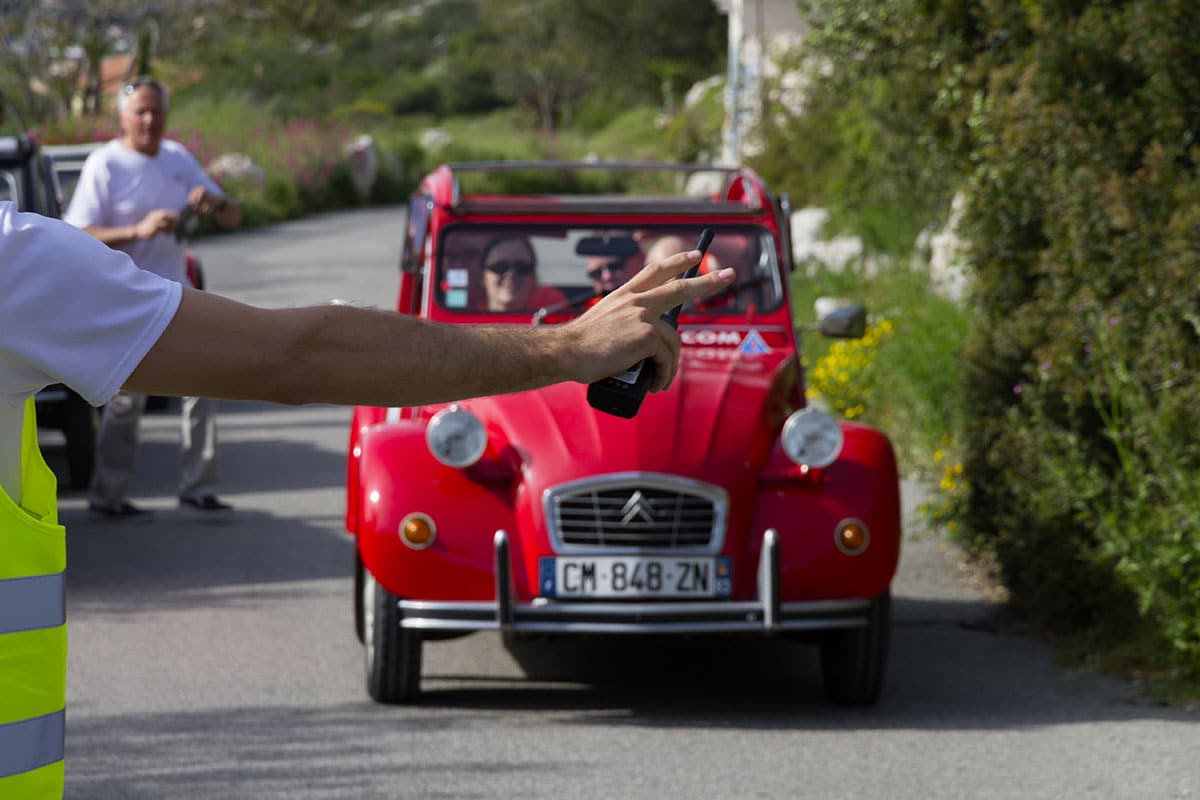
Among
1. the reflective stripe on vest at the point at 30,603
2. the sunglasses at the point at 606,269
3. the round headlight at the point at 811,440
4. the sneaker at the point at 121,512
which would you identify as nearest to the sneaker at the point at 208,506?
the sneaker at the point at 121,512

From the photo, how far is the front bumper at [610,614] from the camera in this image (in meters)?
6.07

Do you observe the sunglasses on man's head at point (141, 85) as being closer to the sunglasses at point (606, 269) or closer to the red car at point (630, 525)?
the sunglasses at point (606, 269)

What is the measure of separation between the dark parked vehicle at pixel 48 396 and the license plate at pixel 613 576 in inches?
195

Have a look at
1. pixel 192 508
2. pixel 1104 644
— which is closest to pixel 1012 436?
pixel 1104 644

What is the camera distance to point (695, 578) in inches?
243

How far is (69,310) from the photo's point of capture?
7.23 feet

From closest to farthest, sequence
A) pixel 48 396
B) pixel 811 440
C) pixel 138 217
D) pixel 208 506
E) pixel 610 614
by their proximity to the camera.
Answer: pixel 610 614, pixel 811 440, pixel 138 217, pixel 208 506, pixel 48 396

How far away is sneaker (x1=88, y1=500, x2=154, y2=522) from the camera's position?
9.80 m

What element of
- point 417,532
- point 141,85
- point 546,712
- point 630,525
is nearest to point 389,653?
point 417,532

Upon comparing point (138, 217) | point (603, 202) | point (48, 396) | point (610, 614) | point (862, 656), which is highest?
point (603, 202)

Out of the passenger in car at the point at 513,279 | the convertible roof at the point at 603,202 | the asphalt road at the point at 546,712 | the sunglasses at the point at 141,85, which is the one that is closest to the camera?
the asphalt road at the point at 546,712

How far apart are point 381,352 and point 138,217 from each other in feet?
24.7

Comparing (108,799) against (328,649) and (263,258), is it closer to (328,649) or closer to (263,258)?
(328,649)

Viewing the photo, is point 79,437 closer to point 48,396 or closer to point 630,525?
point 48,396
